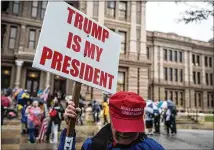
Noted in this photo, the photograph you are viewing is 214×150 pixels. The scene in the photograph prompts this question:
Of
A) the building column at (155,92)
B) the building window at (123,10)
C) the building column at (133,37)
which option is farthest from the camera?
the building column at (155,92)

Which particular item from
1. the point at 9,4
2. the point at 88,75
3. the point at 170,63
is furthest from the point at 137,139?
the point at 170,63

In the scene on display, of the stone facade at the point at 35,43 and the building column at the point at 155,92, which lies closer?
the stone facade at the point at 35,43

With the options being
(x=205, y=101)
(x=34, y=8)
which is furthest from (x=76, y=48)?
(x=205, y=101)

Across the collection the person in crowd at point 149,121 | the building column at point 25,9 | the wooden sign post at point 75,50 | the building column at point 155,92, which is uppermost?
the building column at point 25,9

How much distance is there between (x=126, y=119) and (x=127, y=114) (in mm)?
39

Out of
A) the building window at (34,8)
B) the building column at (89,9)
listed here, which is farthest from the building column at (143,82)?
the building window at (34,8)

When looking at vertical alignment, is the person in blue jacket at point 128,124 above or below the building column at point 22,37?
below

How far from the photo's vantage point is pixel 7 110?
643 inches

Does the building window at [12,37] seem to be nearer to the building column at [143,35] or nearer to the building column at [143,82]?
the building column at [143,35]

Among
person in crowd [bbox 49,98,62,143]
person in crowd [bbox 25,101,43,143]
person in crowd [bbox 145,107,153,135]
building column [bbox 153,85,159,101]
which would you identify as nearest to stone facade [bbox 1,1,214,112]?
person in crowd [bbox 145,107,153,135]

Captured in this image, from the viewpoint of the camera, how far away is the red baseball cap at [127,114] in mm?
1799

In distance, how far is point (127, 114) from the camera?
182 centimetres

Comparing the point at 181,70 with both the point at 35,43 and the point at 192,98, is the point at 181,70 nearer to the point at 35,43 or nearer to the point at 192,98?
the point at 192,98

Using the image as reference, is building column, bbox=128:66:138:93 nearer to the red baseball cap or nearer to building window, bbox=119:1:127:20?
building window, bbox=119:1:127:20
